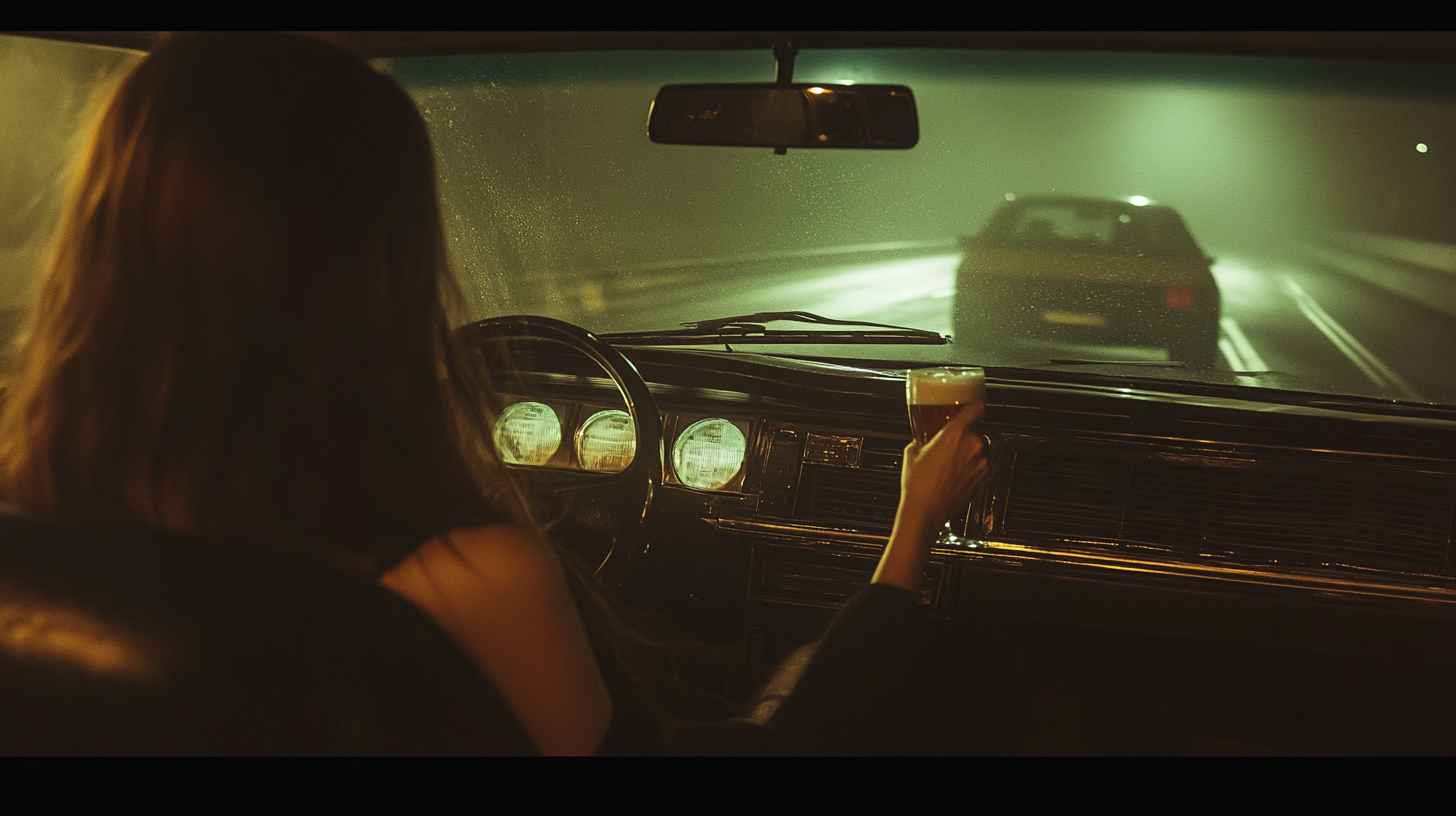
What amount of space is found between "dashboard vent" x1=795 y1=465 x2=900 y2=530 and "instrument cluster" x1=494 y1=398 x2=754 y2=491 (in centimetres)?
20

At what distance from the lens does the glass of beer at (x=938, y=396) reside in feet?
7.34

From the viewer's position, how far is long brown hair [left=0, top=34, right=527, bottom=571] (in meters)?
1.26

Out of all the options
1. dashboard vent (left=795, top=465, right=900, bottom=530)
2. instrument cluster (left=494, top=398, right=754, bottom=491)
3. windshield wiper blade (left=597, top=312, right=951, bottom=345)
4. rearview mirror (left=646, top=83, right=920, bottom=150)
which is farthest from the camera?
windshield wiper blade (left=597, top=312, right=951, bottom=345)

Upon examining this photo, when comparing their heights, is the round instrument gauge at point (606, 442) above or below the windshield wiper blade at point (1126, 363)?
below

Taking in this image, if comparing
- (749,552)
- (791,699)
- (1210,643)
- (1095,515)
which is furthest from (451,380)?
(1210,643)

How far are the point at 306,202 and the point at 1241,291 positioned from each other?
3237mm

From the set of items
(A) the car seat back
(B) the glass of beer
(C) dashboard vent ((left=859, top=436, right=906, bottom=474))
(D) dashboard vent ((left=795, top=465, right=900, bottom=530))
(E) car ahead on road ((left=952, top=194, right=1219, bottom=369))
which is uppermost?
(E) car ahead on road ((left=952, top=194, right=1219, bottom=369))

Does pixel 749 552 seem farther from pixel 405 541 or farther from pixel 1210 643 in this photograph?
pixel 405 541

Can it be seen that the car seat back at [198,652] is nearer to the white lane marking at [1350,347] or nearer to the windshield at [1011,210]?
the windshield at [1011,210]

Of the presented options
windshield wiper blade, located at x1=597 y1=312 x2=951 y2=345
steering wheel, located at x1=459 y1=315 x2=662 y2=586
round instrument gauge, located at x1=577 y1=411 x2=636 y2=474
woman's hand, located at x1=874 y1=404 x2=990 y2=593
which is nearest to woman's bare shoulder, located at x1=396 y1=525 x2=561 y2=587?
woman's hand, located at x1=874 y1=404 x2=990 y2=593

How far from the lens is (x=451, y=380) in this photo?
1555 mm

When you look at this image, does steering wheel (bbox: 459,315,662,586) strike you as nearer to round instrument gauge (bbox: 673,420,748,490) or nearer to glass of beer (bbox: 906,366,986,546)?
round instrument gauge (bbox: 673,420,748,490)

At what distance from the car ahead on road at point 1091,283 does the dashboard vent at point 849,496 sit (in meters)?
0.68

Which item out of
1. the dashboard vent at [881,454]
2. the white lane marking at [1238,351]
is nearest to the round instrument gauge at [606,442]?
the dashboard vent at [881,454]
